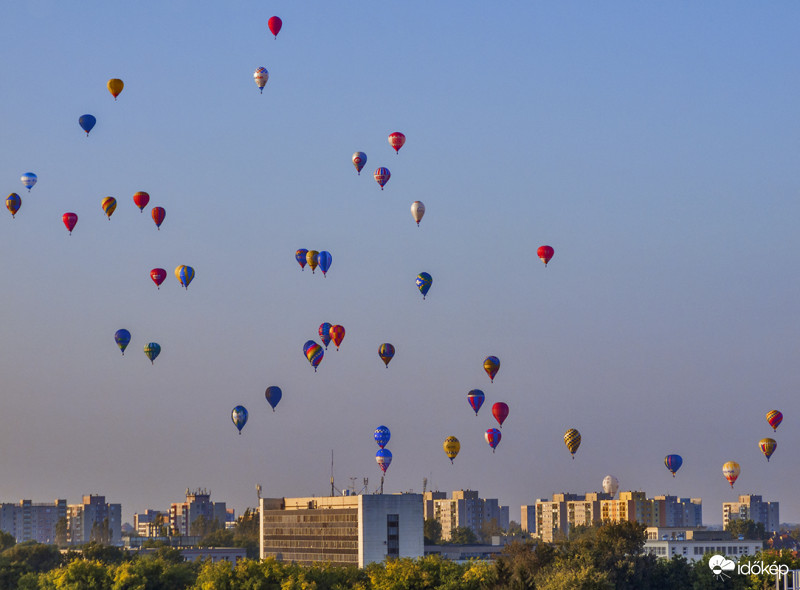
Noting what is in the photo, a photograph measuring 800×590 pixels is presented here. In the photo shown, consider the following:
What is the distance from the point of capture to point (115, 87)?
7819cm

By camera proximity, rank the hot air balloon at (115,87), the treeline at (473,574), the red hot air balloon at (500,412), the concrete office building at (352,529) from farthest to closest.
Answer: the concrete office building at (352,529)
the red hot air balloon at (500,412)
the hot air balloon at (115,87)
the treeline at (473,574)

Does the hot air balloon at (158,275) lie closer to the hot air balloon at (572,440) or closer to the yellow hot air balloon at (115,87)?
the yellow hot air balloon at (115,87)

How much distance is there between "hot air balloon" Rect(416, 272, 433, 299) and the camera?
86500mm

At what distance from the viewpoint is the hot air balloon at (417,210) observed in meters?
86.4

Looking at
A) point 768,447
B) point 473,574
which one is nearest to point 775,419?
point 768,447

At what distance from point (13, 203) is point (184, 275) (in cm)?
1265

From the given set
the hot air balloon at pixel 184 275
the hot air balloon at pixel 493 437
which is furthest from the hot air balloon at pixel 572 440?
the hot air balloon at pixel 184 275

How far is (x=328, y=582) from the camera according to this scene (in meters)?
67.4

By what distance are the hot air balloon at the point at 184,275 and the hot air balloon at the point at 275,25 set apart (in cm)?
1731

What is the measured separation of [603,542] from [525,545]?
6.07 m

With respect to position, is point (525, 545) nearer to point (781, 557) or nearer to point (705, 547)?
point (781, 557)

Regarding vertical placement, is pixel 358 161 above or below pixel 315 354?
above

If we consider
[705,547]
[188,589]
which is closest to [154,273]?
[188,589]

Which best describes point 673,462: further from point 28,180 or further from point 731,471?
point 28,180
